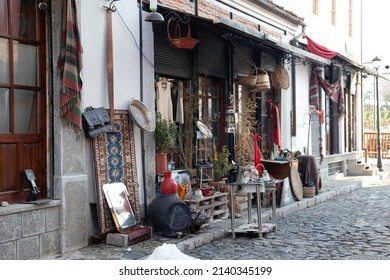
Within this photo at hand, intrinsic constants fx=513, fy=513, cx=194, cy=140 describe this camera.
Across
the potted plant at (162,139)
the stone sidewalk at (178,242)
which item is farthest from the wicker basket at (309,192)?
the potted plant at (162,139)

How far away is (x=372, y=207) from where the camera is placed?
10984 mm

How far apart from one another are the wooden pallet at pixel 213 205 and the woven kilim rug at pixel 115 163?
1.00 m

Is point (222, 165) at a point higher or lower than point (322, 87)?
lower

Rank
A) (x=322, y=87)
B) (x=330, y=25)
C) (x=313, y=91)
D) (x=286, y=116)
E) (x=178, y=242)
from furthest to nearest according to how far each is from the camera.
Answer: (x=330, y=25) < (x=322, y=87) < (x=313, y=91) < (x=286, y=116) < (x=178, y=242)

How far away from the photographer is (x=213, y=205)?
8.62 m

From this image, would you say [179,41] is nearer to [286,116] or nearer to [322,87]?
[286,116]

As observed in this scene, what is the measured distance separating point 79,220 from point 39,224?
23.8 inches

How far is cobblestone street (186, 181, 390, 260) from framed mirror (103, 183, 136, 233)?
3.07 ft

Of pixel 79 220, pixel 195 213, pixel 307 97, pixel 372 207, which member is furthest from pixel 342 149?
pixel 79 220

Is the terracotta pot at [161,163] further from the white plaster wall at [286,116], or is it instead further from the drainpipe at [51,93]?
the white plaster wall at [286,116]

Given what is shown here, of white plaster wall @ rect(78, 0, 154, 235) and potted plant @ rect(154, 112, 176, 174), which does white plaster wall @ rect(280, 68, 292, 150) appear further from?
white plaster wall @ rect(78, 0, 154, 235)

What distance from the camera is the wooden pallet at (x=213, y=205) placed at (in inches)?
320

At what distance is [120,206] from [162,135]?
5.12 ft

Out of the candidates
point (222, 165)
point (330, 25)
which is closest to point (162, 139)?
point (222, 165)
